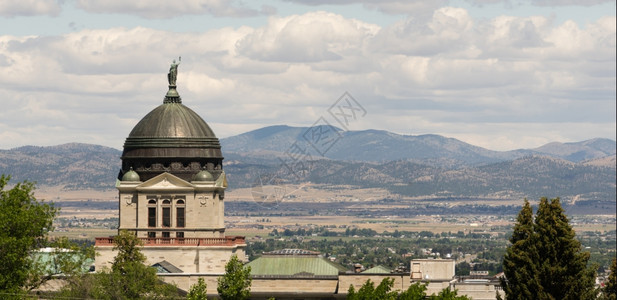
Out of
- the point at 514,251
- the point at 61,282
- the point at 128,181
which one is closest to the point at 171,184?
the point at 128,181

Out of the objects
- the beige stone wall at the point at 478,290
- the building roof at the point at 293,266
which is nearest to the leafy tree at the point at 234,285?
the building roof at the point at 293,266

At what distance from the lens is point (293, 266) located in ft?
488

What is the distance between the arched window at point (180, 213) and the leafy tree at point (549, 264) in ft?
142

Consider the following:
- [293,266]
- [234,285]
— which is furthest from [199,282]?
[293,266]

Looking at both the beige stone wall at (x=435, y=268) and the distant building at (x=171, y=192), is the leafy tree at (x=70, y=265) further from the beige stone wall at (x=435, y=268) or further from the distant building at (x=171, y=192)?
the beige stone wall at (x=435, y=268)

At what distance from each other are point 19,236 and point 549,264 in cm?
3877

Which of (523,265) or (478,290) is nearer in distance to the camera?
(523,265)

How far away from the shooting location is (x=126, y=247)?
138m

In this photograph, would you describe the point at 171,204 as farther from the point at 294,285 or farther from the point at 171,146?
the point at 294,285

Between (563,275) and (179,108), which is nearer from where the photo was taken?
(563,275)

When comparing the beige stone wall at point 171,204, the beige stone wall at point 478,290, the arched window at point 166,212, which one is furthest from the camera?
the beige stone wall at point 478,290

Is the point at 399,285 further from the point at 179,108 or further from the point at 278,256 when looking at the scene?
the point at 179,108

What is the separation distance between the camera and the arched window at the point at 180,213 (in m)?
147

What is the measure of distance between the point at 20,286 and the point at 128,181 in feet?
96.0
